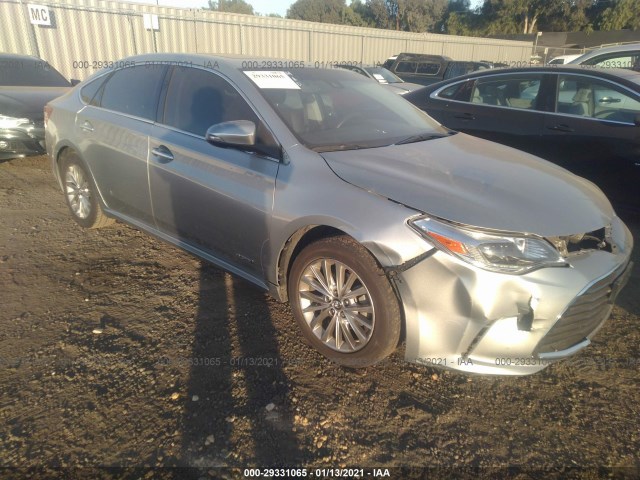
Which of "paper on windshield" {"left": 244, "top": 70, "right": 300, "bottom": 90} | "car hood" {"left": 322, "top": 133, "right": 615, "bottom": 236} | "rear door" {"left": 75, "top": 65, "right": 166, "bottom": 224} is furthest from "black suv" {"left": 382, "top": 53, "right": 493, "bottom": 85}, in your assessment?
"car hood" {"left": 322, "top": 133, "right": 615, "bottom": 236}

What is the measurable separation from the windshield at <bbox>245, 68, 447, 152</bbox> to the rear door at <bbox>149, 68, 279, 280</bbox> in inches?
8.7

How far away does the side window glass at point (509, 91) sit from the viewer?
4.83m

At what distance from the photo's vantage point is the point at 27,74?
7.66m

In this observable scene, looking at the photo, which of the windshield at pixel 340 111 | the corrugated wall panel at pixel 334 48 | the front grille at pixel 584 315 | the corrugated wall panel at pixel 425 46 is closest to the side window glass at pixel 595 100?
the windshield at pixel 340 111

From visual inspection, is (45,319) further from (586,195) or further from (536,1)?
(536,1)

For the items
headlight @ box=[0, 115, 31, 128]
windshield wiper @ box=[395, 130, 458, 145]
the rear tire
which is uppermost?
windshield wiper @ box=[395, 130, 458, 145]

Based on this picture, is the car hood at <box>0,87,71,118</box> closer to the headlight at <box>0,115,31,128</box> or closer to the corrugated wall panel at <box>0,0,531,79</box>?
the headlight at <box>0,115,31,128</box>

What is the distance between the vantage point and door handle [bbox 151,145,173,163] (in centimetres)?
317

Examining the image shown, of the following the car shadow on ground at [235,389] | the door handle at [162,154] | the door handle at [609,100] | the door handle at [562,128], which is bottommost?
the car shadow on ground at [235,389]

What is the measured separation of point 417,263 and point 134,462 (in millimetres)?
1493

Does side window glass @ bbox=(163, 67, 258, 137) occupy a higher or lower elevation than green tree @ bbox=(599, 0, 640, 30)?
lower

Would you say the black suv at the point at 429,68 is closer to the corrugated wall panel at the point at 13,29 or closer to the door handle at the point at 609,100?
the corrugated wall panel at the point at 13,29

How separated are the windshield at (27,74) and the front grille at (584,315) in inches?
327

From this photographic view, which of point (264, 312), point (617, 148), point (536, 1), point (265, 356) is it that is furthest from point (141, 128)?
point (536, 1)
